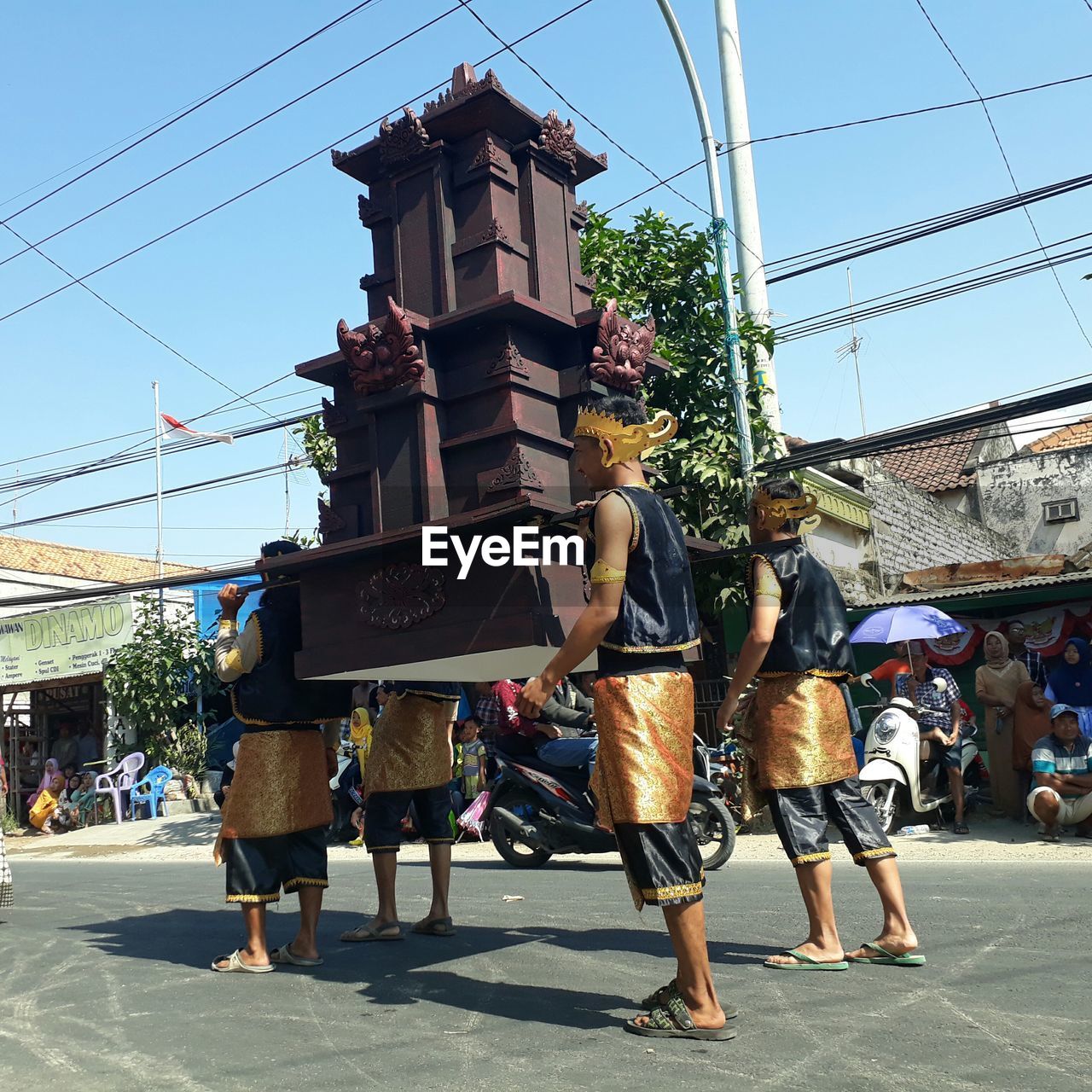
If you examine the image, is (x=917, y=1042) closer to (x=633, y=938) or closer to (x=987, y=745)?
(x=633, y=938)

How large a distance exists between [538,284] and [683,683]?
2180 millimetres

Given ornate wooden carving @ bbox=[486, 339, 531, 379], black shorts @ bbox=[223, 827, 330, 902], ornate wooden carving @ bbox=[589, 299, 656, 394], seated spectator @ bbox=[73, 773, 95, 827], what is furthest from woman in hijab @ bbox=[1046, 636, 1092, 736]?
seated spectator @ bbox=[73, 773, 95, 827]

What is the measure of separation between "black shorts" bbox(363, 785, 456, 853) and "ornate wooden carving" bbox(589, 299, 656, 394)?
2223mm

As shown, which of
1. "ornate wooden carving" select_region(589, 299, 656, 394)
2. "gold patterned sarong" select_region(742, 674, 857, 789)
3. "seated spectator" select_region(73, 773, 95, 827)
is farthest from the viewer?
"seated spectator" select_region(73, 773, 95, 827)

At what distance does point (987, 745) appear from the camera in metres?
10.5

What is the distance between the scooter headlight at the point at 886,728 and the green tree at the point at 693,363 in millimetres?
2435

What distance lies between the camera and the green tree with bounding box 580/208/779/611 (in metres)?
11.7

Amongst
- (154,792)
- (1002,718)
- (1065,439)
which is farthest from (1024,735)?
Result: (1065,439)

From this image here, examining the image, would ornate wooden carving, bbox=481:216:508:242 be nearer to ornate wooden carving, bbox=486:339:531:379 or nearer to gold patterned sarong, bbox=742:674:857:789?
ornate wooden carving, bbox=486:339:531:379

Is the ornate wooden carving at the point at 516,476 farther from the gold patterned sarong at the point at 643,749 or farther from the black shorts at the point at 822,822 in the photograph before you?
the black shorts at the point at 822,822

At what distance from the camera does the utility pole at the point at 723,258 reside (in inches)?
439

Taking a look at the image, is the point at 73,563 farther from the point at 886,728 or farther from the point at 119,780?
the point at 886,728

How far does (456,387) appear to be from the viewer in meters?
4.85

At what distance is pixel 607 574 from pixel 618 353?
1.62 metres
